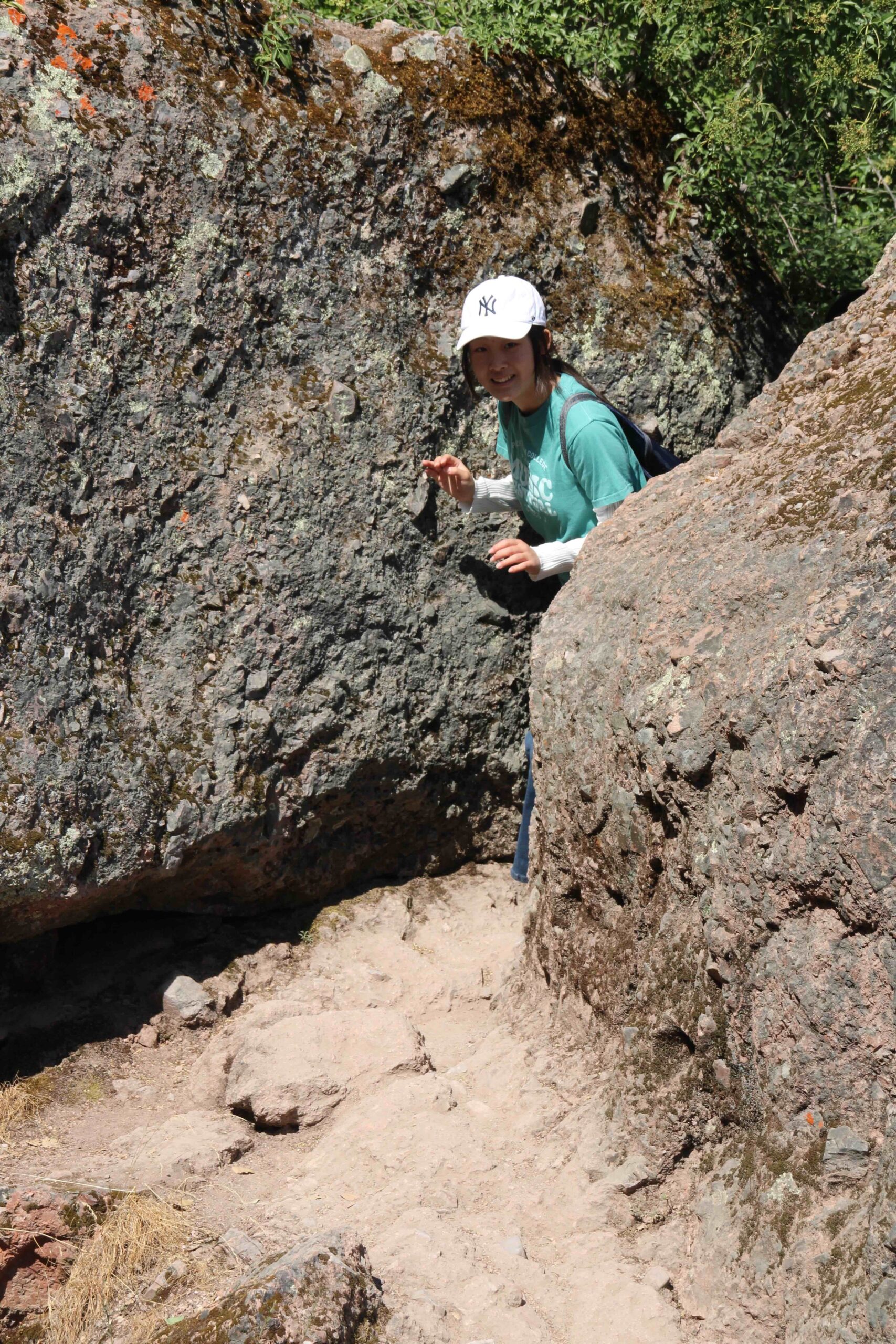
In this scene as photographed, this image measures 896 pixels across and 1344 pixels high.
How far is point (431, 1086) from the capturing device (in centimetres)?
346

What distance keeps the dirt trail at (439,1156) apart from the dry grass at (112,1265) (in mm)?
108

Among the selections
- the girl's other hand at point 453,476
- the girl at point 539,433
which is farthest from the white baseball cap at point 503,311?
the girl's other hand at point 453,476

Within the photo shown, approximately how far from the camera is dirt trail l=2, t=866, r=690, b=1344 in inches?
104

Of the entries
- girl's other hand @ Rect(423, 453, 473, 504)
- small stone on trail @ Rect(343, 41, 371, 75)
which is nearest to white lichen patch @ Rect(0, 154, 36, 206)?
small stone on trail @ Rect(343, 41, 371, 75)

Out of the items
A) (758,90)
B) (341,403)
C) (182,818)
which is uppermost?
(758,90)

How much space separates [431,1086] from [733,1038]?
1.12 meters

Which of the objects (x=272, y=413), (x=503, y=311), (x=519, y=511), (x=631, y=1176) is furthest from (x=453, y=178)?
(x=631, y=1176)

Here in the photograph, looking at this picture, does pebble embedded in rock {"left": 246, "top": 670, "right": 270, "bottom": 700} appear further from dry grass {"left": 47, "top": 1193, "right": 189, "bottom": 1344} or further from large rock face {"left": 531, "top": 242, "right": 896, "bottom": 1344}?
dry grass {"left": 47, "top": 1193, "right": 189, "bottom": 1344}

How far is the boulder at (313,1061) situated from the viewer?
354 centimetres

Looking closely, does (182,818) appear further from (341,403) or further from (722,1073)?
(722,1073)

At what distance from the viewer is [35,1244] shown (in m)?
3.04

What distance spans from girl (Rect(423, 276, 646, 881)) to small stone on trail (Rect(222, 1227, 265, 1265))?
152cm

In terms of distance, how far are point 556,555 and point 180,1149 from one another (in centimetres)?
222

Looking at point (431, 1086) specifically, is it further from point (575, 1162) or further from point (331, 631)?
point (331, 631)
